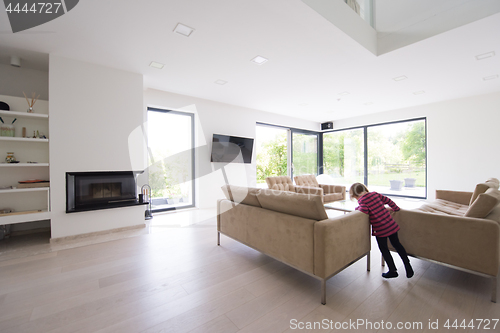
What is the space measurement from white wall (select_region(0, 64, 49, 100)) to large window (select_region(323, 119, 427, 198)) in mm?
8328

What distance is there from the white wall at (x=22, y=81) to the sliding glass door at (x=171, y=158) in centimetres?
181

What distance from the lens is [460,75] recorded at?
4.18 meters

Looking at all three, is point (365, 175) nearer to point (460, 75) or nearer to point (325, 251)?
point (460, 75)

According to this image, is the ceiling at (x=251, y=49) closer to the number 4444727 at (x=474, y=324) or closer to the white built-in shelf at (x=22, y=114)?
the white built-in shelf at (x=22, y=114)

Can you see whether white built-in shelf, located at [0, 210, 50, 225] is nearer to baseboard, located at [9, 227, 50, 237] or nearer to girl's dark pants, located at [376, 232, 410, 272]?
baseboard, located at [9, 227, 50, 237]

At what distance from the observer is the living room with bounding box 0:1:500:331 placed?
253 cm

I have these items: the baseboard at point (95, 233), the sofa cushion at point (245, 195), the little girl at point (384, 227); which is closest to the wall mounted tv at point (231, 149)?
the baseboard at point (95, 233)

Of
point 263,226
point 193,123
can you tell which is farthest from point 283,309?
point 193,123

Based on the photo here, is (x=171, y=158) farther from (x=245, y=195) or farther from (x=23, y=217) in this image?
(x=245, y=195)

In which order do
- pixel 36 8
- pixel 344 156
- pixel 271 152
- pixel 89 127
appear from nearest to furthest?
pixel 36 8, pixel 89 127, pixel 271 152, pixel 344 156

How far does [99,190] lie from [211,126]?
2.98m

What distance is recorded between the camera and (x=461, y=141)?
5691 millimetres

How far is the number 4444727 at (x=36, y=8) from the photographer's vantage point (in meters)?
2.39

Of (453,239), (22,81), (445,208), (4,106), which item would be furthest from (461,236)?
(22,81)
